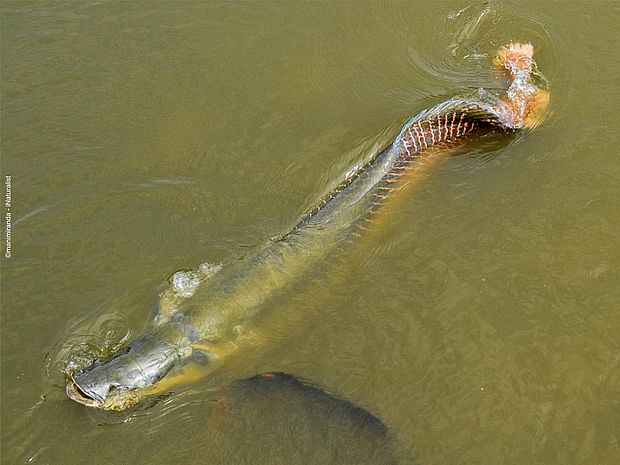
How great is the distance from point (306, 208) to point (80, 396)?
2154mm

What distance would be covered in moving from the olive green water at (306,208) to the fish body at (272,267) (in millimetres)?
139

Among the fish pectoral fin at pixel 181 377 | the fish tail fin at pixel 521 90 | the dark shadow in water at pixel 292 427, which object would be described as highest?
the fish tail fin at pixel 521 90

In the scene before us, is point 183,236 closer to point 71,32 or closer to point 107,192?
point 107,192

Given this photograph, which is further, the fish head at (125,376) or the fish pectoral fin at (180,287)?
the fish pectoral fin at (180,287)

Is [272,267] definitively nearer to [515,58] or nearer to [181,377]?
[181,377]

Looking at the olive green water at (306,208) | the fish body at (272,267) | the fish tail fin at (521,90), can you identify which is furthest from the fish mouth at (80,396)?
the fish tail fin at (521,90)

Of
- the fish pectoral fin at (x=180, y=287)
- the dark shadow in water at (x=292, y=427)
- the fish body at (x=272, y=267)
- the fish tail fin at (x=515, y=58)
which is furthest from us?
the fish tail fin at (x=515, y=58)

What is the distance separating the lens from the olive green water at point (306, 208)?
4.02 metres

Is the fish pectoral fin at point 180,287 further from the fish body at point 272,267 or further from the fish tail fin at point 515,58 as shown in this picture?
the fish tail fin at point 515,58

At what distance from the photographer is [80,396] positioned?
157 inches

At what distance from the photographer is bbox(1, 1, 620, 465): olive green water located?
4020mm

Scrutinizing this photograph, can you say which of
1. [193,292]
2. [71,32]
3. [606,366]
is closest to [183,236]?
[193,292]

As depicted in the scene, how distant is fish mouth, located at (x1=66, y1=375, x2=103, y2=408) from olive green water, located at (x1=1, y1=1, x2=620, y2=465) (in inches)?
4.4

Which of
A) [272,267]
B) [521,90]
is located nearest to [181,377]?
[272,267]
